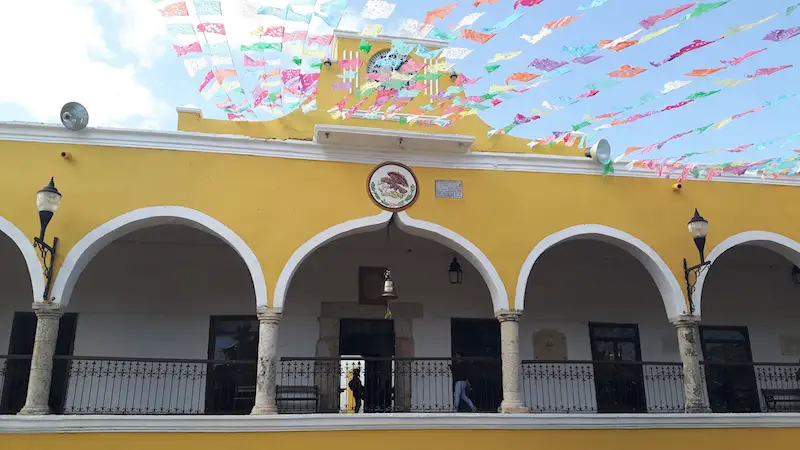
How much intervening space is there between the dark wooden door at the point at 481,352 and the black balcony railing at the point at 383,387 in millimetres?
19

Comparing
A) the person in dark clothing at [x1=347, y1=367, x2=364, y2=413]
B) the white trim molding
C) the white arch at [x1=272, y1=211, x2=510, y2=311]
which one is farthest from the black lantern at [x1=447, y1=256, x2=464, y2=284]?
the white trim molding

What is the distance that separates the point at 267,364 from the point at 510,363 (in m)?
2.69

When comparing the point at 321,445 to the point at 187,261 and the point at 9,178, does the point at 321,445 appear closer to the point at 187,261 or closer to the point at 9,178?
the point at 187,261

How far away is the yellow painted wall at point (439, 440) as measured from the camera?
6508 mm

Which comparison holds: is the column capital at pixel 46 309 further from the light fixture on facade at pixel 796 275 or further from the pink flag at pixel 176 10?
the light fixture on facade at pixel 796 275

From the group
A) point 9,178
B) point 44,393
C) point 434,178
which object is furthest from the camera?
point 434,178

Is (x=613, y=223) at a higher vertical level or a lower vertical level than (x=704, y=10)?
lower

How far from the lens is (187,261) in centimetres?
907

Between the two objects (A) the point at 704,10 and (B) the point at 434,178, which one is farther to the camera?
(B) the point at 434,178

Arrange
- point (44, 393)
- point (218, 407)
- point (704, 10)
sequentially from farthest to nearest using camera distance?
point (218, 407)
point (44, 393)
point (704, 10)

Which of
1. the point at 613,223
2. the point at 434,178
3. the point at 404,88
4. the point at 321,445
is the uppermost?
the point at 404,88

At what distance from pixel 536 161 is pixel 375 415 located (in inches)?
141

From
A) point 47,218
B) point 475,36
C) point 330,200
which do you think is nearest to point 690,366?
point 330,200

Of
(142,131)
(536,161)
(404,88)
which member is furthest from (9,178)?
(536,161)
